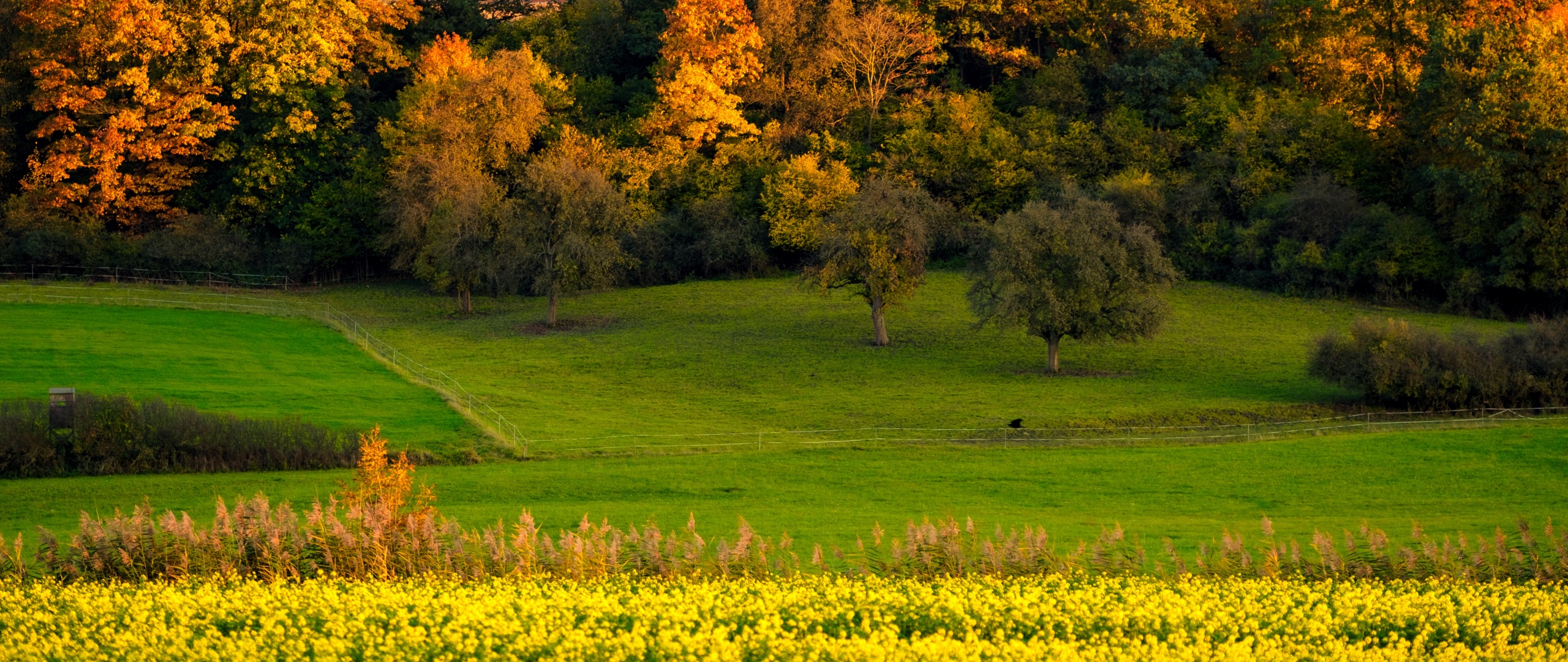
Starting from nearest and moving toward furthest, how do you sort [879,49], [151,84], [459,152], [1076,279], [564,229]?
[1076,279], [564,229], [459,152], [151,84], [879,49]

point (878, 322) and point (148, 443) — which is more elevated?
point (878, 322)

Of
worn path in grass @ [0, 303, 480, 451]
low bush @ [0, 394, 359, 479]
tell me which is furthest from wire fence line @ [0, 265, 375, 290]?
low bush @ [0, 394, 359, 479]

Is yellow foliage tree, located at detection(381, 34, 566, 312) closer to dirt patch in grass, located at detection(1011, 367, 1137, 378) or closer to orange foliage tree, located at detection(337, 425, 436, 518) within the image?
dirt patch in grass, located at detection(1011, 367, 1137, 378)

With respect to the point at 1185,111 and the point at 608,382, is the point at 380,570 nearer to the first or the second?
the point at 608,382

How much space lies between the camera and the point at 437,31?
312ft

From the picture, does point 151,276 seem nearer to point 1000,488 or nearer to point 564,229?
point 564,229

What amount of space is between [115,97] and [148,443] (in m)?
52.5

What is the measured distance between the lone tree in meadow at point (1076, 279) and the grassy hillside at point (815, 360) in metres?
2.06

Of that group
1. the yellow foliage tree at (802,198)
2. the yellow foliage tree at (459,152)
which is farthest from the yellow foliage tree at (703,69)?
the yellow foliage tree at (459,152)

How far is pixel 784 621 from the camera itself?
18.7 metres

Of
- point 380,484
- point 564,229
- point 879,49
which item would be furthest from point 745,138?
point 380,484

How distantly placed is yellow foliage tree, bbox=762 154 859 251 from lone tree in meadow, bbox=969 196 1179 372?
866 inches

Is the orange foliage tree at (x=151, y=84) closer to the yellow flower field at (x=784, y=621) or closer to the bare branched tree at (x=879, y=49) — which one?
the bare branched tree at (x=879, y=49)

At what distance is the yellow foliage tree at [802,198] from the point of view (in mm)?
80125
